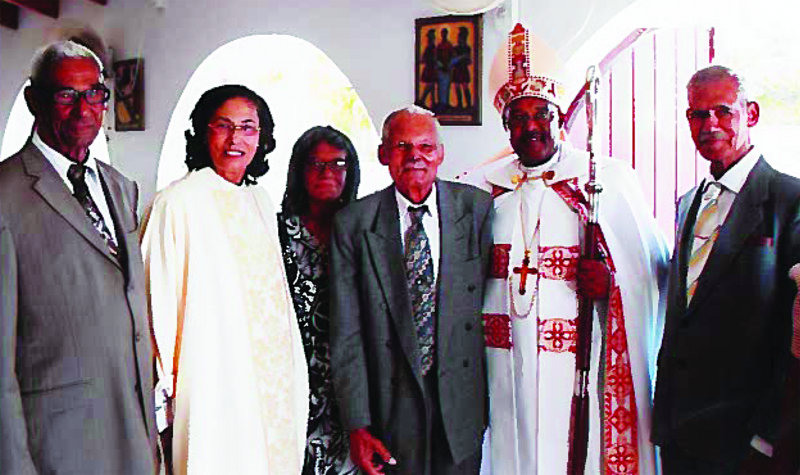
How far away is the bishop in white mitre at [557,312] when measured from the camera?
8.79 ft

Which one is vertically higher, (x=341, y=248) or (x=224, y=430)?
(x=341, y=248)

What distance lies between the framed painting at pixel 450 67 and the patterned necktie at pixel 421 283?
161cm

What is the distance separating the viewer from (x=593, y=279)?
2.57 meters

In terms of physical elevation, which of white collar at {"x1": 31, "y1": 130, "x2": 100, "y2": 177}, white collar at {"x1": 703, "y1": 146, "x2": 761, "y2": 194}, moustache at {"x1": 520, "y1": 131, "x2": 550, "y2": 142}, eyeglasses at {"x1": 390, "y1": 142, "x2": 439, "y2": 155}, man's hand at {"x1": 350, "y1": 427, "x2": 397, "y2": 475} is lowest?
man's hand at {"x1": 350, "y1": 427, "x2": 397, "y2": 475}

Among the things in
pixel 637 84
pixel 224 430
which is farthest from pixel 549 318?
pixel 637 84

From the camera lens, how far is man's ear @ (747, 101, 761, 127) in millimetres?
2463

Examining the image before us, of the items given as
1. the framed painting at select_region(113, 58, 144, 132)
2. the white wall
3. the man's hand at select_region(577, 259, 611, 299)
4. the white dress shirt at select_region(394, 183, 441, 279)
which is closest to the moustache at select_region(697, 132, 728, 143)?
the man's hand at select_region(577, 259, 611, 299)

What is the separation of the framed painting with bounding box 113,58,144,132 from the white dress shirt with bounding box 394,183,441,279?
Result: 136 inches

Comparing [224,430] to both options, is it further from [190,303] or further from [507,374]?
[507,374]

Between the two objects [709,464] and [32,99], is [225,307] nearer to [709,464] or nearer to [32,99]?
[32,99]

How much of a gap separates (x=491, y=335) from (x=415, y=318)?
298 millimetres

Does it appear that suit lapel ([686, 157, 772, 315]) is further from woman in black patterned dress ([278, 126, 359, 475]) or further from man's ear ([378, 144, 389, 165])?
woman in black patterned dress ([278, 126, 359, 475])

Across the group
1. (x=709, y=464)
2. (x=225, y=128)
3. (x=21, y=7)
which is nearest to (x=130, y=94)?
(x=21, y=7)

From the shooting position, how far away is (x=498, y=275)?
274 centimetres
